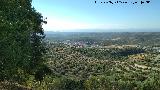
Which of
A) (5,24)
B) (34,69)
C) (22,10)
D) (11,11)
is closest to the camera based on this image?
(5,24)

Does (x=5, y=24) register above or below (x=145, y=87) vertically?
above

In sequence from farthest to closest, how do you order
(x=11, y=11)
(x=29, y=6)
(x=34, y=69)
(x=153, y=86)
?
(x=153, y=86), (x=34, y=69), (x=29, y=6), (x=11, y=11)

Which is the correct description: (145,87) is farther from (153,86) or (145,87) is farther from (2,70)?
(2,70)

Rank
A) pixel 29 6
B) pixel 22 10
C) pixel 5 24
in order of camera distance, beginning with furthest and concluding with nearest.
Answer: pixel 29 6 → pixel 22 10 → pixel 5 24

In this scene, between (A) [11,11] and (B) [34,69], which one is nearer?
(A) [11,11]

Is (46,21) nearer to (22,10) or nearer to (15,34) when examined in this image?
(22,10)

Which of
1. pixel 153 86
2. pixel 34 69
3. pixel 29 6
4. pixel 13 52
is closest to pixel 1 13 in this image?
pixel 13 52

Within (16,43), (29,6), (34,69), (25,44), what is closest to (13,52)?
(16,43)

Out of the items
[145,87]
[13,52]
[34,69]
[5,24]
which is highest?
[5,24]

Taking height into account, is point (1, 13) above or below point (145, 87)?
above
